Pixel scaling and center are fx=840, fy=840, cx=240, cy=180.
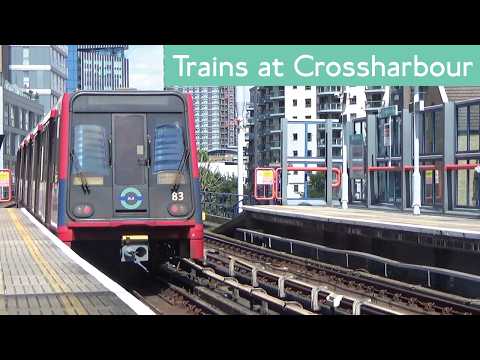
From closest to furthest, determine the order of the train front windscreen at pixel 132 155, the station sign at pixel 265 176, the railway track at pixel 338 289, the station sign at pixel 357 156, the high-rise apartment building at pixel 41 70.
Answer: the railway track at pixel 338 289 < the train front windscreen at pixel 132 155 < the station sign at pixel 357 156 < the station sign at pixel 265 176 < the high-rise apartment building at pixel 41 70

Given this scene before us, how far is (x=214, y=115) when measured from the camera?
79875 mm

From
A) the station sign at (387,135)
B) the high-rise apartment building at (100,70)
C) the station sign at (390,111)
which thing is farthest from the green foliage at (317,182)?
the station sign at (390,111)

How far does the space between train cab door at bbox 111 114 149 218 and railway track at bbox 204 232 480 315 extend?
→ 2.12 meters

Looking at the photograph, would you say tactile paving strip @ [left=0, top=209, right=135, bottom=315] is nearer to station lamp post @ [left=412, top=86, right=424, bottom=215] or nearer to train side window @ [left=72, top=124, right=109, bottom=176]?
train side window @ [left=72, top=124, right=109, bottom=176]

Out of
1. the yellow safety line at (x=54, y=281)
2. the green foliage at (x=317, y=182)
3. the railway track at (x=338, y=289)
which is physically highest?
the green foliage at (x=317, y=182)

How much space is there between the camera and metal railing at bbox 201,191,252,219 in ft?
96.7

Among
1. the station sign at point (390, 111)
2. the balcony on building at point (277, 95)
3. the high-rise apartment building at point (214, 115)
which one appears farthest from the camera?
the balcony on building at point (277, 95)

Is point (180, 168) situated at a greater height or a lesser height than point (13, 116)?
lesser

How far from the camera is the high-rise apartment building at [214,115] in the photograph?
247 feet

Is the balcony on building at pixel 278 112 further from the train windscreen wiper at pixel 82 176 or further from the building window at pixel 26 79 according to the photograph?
the train windscreen wiper at pixel 82 176

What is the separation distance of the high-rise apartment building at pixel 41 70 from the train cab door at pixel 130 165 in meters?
53.6

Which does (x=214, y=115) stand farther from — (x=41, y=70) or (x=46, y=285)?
(x=46, y=285)

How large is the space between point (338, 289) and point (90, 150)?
182 inches

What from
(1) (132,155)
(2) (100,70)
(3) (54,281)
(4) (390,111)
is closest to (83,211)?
(1) (132,155)
